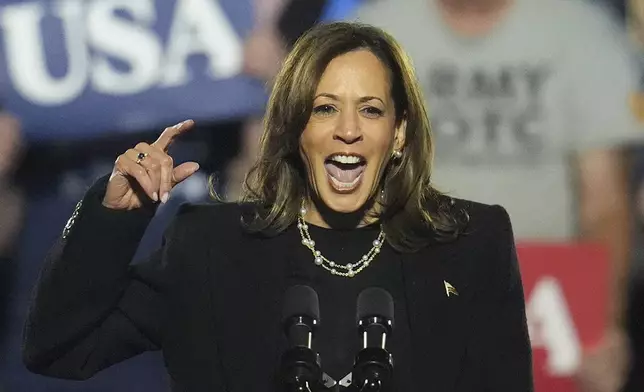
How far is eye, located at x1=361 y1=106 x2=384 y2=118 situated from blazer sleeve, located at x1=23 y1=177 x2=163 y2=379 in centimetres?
43

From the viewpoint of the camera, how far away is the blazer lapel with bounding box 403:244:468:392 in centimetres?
181

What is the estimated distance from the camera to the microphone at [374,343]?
1458 millimetres

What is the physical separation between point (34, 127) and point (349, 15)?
45.3 inches

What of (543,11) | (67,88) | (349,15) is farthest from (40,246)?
(543,11)

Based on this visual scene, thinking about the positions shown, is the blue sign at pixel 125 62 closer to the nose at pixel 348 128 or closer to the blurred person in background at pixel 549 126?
the blurred person in background at pixel 549 126

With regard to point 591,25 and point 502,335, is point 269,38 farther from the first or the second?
point 502,335

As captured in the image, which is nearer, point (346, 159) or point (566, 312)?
point (346, 159)

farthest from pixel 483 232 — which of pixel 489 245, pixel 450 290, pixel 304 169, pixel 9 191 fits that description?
pixel 9 191

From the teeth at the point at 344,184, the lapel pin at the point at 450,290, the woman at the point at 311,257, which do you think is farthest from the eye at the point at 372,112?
the lapel pin at the point at 450,290

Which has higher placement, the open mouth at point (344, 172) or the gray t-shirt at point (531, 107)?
the gray t-shirt at point (531, 107)

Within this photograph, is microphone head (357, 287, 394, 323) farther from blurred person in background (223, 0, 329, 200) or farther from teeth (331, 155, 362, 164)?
blurred person in background (223, 0, 329, 200)

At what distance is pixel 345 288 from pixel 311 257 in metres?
0.09

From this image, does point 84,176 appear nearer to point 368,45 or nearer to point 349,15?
point 349,15

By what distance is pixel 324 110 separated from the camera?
1.95 metres
